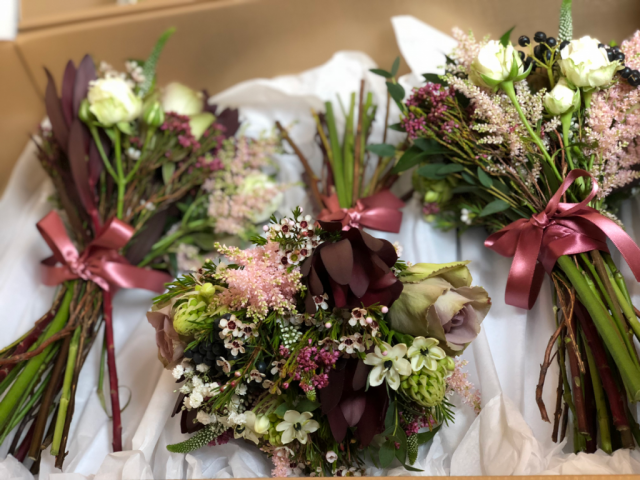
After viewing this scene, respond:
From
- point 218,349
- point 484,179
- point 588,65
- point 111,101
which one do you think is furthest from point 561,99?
point 111,101

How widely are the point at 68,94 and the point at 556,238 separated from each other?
1.22 metres

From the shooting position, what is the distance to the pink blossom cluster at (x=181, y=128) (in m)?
1.25

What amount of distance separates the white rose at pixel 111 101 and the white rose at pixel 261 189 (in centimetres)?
34

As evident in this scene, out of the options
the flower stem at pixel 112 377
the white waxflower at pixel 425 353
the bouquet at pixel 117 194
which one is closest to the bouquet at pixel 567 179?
the white waxflower at pixel 425 353

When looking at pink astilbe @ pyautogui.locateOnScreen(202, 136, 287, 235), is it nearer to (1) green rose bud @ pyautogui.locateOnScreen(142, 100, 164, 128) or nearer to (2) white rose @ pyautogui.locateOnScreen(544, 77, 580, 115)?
(1) green rose bud @ pyautogui.locateOnScreen(142, 100, 164, 128)

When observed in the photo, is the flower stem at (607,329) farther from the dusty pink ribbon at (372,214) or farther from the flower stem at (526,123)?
the dusty pink ribbon at (372,214)

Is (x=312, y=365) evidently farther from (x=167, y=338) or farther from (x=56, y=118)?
(x=56, y=118)

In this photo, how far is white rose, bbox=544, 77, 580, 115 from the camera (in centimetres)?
92

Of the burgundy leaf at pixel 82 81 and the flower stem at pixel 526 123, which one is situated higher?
the burgundy leaf at pixel 82 81

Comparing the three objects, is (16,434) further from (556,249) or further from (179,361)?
(556,249)

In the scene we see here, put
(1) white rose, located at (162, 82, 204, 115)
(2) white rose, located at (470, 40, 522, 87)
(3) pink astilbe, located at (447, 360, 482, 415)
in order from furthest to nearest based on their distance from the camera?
(1) white rose, located at (162, 82, 204, 115), (2) white rose, located at (470, 40, 522, 87), (3) pink astilbe, located at (447, 360, 482, 415)

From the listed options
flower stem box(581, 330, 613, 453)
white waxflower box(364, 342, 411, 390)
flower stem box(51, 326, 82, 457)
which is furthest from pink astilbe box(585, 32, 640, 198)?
flower stem box(51, 326, 82, 457)

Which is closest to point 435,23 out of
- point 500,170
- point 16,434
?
point 500,170

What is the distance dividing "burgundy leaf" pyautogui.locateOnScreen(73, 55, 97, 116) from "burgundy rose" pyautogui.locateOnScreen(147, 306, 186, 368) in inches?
27.4
